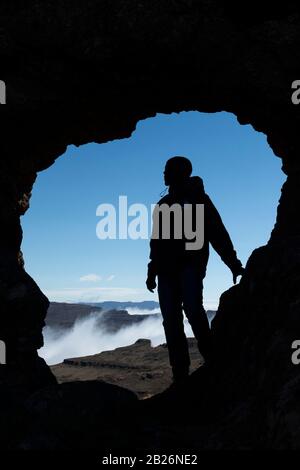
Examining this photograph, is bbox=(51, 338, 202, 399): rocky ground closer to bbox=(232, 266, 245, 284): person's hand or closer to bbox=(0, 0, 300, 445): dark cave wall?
bbox=(0, 0, 300, 445): dark cave wall

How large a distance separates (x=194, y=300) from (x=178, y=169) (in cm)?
209

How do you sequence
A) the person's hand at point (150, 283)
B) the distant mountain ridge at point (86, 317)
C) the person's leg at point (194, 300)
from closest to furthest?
the person's leg at point (194, 300) < the person's hand at point (150, 283) < the distant mountain ridge at point (86, 317)

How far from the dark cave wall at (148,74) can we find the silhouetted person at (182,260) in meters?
0.55

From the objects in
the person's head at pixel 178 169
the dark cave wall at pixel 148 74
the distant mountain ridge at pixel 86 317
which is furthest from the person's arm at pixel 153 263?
the distant mountain ridge at pixel 86 317

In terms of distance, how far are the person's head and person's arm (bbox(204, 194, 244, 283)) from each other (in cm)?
52

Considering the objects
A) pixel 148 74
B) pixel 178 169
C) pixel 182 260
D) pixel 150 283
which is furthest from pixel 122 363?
pixel 148 74

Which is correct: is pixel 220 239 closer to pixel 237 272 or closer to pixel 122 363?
pixel 237 272

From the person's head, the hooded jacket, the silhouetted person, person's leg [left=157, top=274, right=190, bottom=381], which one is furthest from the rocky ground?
the person's head

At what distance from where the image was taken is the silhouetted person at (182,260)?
7.23 m

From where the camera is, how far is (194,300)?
705 centimetres

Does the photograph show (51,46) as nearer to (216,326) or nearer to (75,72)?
(75,72)

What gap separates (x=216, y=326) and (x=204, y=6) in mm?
5307

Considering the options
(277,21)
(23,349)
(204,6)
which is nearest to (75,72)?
(204,6)

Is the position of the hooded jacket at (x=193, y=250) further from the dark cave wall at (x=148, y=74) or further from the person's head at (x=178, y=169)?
Result: the dark cave wall at (x=148, y=74)
